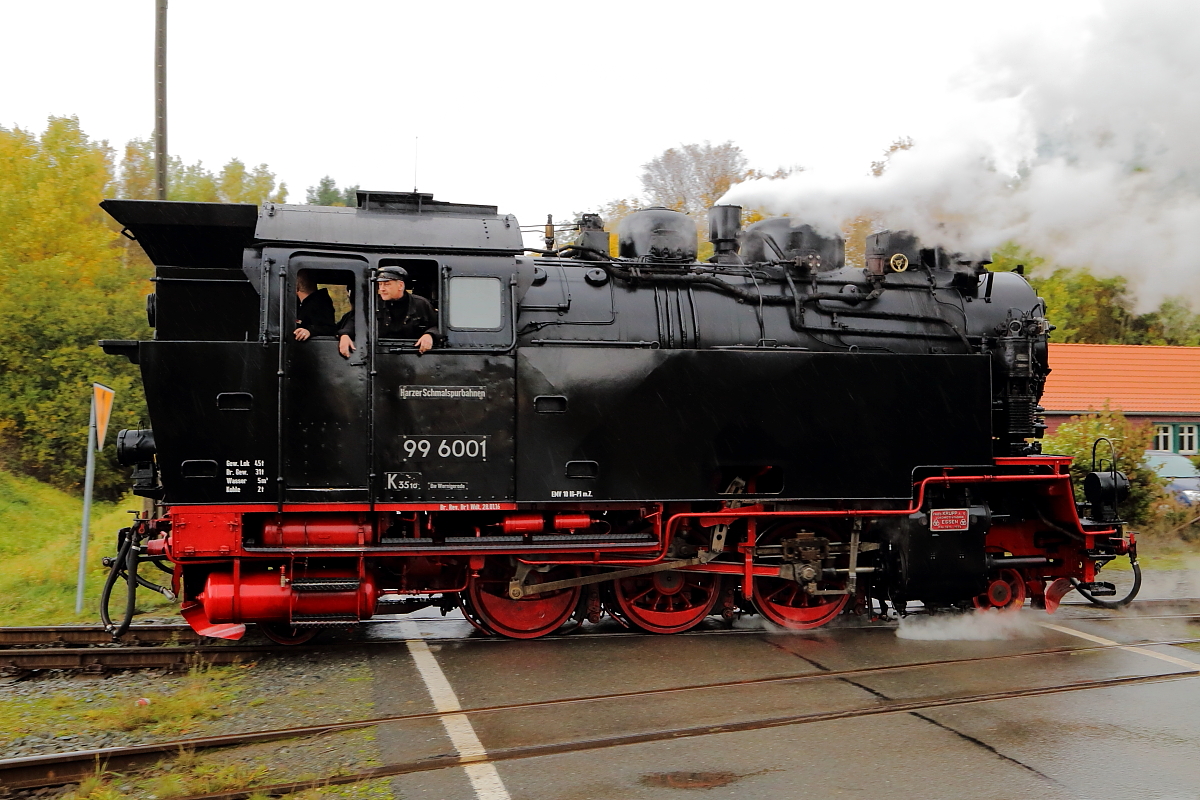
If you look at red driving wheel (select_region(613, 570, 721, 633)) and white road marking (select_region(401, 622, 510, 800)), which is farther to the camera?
red driving wheel (select_region(613, 570, 721, 633))

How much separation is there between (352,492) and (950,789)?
4353 millimetres

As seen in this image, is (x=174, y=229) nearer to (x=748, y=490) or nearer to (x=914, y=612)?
(x=748, y=490)

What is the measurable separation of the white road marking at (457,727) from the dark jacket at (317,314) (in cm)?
259

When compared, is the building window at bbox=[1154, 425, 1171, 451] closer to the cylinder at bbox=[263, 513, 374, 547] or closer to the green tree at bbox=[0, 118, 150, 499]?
the cylinder at bbox=[263, 513, 374, 547]

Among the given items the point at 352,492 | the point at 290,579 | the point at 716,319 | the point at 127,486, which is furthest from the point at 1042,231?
the point at 127,486

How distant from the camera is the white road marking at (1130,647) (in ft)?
23.1

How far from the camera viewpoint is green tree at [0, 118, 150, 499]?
17.1 meters

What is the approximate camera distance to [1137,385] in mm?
25500

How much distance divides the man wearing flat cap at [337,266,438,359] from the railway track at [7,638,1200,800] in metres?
2.67

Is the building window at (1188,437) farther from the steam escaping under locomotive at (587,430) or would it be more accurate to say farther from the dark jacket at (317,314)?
the dark jacket at (317,314)

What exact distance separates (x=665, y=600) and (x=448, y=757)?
3.34 meters

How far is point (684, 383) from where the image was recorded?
725cm

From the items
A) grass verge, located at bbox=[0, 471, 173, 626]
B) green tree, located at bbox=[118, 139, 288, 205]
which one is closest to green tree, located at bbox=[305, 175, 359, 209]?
green tree, located at bbox=[118, 139, 288, 205]

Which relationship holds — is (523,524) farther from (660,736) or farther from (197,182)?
(197,182)
